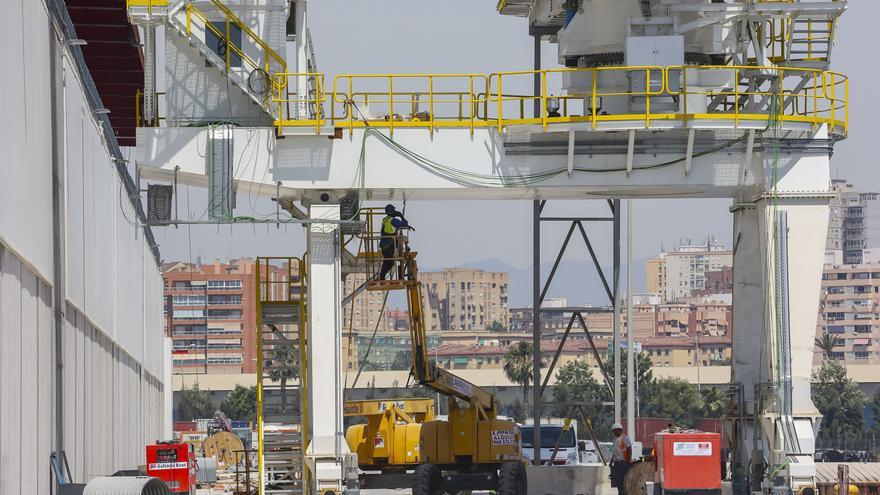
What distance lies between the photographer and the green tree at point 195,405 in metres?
171

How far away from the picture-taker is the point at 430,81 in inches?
1129

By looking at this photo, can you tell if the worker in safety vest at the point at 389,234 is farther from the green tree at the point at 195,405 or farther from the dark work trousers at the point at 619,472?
the green tree at the point at 195,405

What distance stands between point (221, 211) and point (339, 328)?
3.05 m

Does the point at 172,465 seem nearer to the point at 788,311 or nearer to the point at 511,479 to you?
the point at 511,479

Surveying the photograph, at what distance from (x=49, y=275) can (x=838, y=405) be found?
138768mm

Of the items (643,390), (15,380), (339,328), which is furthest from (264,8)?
(643,390)

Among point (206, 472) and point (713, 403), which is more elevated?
point (206, 472)

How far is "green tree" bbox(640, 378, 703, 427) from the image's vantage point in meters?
158

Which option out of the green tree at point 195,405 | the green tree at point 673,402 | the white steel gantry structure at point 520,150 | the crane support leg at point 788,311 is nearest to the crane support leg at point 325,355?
the white steel gantry structure at point 520,150

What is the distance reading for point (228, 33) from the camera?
28953mm

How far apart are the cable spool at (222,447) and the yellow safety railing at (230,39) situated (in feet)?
132

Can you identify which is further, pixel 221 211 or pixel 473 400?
pixel 473 400

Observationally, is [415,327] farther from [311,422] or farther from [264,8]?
[264,8]

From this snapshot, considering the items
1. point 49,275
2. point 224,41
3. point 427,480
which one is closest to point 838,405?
point 427,480
